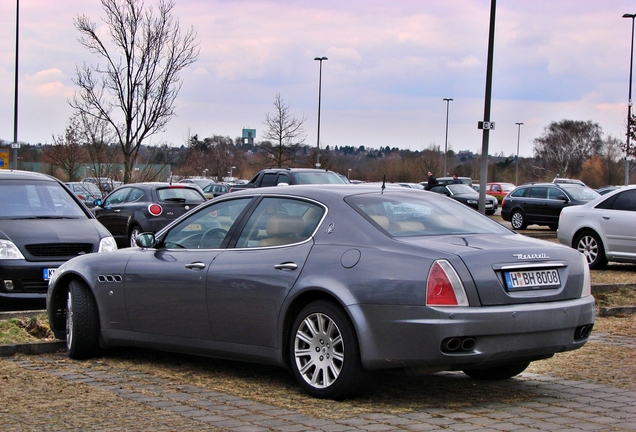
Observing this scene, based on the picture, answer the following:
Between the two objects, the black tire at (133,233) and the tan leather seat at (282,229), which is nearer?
the tan leather seat at (282,229)

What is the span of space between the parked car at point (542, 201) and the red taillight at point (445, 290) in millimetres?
24408

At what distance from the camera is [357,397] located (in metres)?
5.96

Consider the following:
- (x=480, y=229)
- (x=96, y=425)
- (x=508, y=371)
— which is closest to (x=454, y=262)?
(x=480, y=229)

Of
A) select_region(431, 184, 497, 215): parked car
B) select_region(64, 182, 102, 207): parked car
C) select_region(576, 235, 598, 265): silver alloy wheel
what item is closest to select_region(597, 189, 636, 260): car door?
select_region(576, 235, 598, 265): silver alloy wheel

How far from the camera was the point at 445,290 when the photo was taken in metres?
5.55

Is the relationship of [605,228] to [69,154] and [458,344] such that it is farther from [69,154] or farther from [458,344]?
[69,154]

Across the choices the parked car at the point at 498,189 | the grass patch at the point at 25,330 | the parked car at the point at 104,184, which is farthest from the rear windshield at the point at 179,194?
the parked car at the point at 498,189

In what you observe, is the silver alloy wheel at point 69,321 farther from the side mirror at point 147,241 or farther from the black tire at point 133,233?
the black tire at point 133,233

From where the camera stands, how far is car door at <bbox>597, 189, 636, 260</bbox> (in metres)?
15.4

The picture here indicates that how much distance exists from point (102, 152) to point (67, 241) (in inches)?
930

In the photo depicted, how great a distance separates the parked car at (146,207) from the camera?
1986cm

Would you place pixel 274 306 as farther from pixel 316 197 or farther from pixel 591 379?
pixel 591 379

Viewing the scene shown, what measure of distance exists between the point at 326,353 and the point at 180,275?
5.03 ft

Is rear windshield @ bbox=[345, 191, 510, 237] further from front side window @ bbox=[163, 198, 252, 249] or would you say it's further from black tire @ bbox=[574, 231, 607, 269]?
black tire @ bbox=[574, 231, 607, 269]
